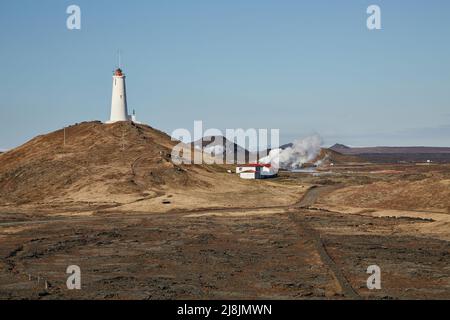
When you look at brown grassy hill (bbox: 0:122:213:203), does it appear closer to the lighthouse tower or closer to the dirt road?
the lighthouse tower

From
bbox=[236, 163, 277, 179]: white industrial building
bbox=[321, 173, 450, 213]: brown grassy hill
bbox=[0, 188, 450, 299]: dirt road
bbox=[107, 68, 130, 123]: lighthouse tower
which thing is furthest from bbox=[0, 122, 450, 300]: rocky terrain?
bbox=[236, 163, 277, 179]: white industrial building

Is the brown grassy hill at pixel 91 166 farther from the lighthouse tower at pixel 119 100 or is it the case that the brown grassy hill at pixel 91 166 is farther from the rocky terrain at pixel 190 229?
the lighthouse tower at pixel 119 100

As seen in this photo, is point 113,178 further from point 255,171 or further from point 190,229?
point 190,229

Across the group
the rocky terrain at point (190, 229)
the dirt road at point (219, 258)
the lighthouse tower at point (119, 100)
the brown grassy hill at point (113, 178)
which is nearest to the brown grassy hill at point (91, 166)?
the brown grassy hill at point (113, 178)

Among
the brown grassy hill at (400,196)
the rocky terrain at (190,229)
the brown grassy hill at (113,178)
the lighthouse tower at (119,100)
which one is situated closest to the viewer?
the rocky terrain at (190,229)

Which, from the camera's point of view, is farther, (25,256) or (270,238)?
(270,238)
